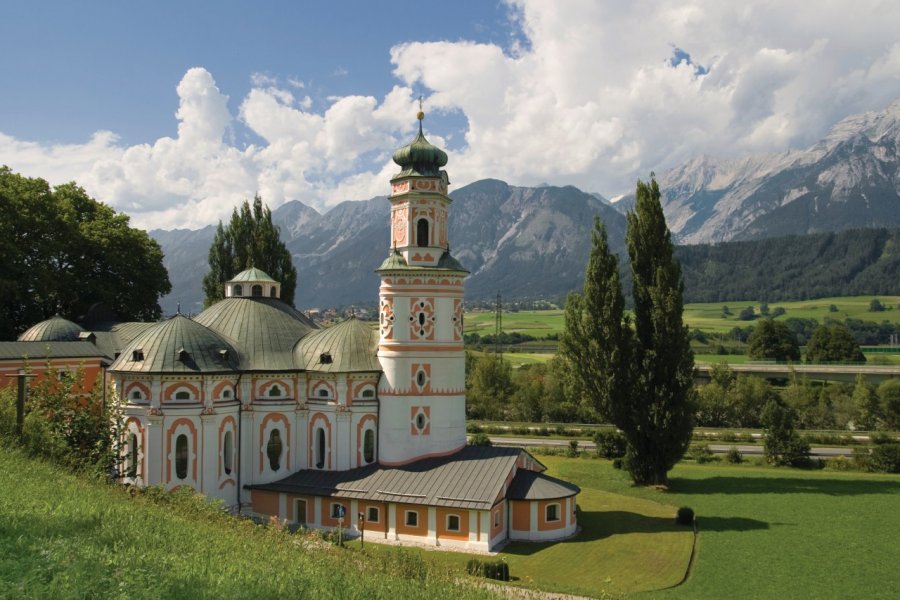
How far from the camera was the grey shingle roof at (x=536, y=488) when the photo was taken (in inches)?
1206

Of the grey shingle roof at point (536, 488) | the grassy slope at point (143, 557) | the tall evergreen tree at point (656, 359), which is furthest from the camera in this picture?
the tall evergreen tree at point (656, 359)

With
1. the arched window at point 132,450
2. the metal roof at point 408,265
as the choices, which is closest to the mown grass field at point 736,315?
the metal roof at point 408,265

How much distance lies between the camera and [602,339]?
40344 millimetres

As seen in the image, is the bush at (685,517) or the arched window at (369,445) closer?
the bush at (685,517)

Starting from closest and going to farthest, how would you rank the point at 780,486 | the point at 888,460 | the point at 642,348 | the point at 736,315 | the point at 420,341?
1. the point at 420,341
2. the point at 642,348
3. the point at 780,486
4. the point at 888,460
5. the point at 736,315

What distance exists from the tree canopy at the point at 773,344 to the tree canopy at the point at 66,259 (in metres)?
76.7

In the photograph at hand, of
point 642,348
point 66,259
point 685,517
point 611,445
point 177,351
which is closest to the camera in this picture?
point 177,351

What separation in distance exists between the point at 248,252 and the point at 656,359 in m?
A: 34.4

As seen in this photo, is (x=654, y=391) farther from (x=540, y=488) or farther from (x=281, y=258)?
(x=281, y=258)

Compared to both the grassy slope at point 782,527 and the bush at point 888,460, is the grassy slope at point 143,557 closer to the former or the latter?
the grassy slope at point 782,527

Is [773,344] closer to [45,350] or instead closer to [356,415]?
[356,415]

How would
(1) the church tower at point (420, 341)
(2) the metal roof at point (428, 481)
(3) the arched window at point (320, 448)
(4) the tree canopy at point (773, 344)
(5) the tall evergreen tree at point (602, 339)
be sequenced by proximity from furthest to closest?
(4) the tree canopy at point (773, 344)
(5) the tall evergreen tree at point (602, 339)
(3) the arched window at point (320, 448)
(1) the church tower at point (420, 341)
(2) the metal roof at point (428, 481)

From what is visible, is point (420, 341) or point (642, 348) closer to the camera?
point (420, 341)

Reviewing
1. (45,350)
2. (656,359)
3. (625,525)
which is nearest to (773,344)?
(656,359)
